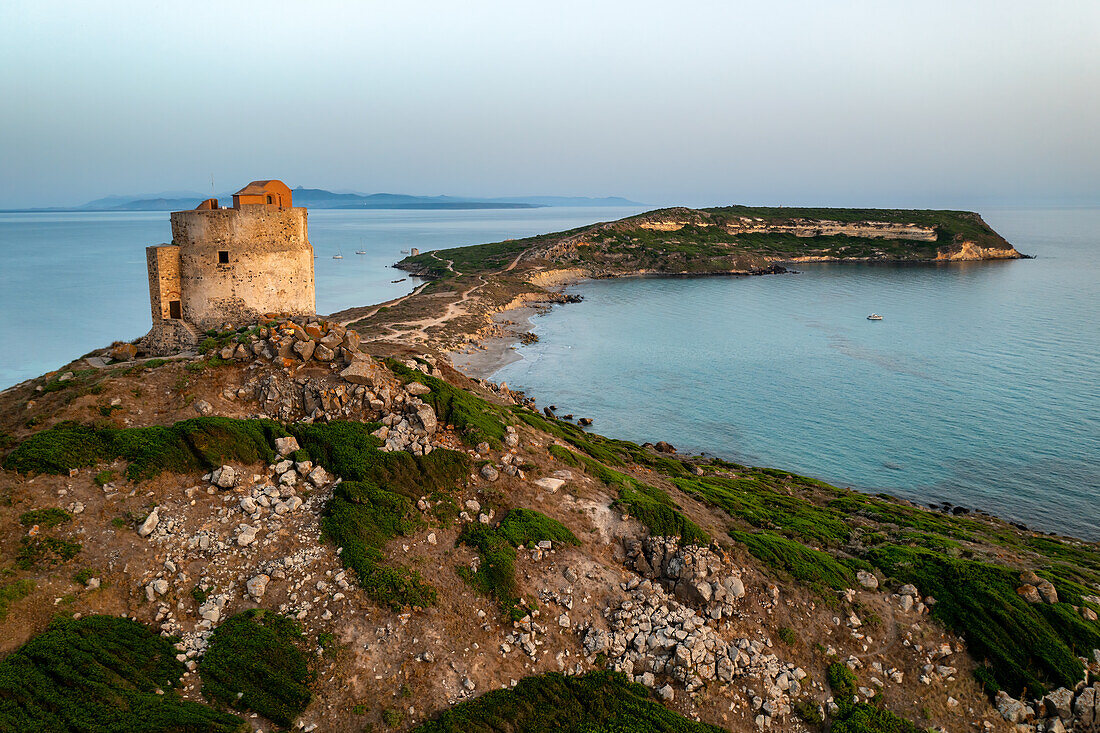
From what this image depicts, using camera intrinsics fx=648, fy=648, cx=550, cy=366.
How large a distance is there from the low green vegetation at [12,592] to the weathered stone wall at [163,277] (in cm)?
1376

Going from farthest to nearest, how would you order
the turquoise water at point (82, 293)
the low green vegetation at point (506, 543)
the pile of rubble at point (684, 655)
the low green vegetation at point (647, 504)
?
the turquoise water at point (82, 293) → the low green vegetation at point (647, 504) → the low green vegetation at point (506, 543) → the pile of rubble at point (684, 655)

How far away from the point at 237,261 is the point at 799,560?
22927 millimetres

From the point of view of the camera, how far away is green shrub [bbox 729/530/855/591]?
18359 mm

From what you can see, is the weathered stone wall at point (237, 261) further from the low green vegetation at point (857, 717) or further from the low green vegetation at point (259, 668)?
the low green vegetation at point (857, 717)

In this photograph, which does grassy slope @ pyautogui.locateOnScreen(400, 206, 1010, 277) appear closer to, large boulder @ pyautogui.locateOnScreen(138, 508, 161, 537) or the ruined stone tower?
the ruined stone tower

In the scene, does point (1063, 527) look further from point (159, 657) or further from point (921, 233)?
point (921, 233)

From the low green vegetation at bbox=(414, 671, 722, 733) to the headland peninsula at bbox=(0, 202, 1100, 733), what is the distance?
0.05m

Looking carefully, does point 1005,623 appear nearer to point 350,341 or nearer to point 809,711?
point 809,711

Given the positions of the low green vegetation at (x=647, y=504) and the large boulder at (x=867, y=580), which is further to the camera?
the low green vegetation at (x=647, y=504)

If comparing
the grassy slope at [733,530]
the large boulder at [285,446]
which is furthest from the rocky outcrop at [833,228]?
the large boulder at [285,446]

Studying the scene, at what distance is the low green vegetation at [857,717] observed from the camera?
1439cm

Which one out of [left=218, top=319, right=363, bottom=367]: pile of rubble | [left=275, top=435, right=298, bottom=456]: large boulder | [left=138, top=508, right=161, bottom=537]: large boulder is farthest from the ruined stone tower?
[left=138, top=508, right=161, bottom=537]: large boulder

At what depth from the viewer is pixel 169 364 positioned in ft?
68.2

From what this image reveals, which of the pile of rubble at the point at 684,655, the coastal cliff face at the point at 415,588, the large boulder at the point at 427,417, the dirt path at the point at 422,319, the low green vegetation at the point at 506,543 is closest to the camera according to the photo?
the coastal cliff face at the point at 415,588
